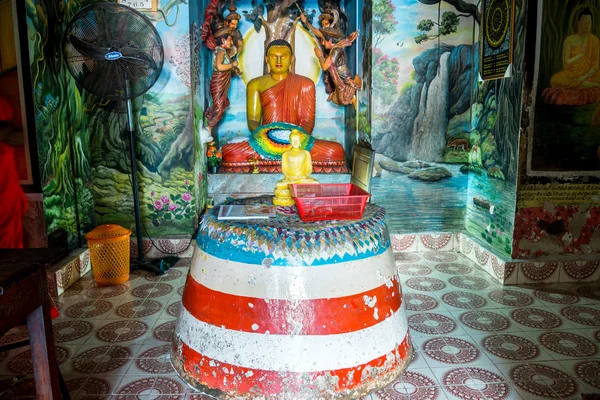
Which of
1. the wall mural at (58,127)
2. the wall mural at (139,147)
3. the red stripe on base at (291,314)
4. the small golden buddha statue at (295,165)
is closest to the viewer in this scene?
the red stripe on base at (291,314)

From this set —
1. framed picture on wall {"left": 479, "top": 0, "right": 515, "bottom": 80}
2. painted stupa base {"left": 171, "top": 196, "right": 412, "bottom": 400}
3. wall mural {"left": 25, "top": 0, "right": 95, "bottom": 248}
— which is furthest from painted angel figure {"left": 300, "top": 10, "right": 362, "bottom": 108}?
painted stupa base {"left": 171, "top": 196, "right": 412, "bottom": 400}

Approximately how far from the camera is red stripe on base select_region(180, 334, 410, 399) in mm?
2406

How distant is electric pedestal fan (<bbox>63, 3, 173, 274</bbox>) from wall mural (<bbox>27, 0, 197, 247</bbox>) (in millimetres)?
429

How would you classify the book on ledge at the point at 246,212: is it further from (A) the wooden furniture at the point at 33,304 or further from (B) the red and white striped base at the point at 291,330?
(A) the wooden furniture at the point at 33,304

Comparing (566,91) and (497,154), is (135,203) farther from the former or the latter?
(566,91)

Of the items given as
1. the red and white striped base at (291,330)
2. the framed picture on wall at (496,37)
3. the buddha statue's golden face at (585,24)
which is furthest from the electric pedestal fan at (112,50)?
the buddha statue's golden face at (585,24)

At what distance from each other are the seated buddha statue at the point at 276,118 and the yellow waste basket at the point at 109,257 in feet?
5.51

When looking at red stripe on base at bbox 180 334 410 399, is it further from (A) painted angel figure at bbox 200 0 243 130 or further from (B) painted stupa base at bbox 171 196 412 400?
(A) painted angel figure at bbox 200 0 243 130

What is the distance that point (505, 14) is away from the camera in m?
4.22

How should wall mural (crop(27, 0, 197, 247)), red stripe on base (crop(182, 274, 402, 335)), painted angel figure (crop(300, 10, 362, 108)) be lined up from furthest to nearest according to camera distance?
painted angel figure (crop(300, 10, 362, 108))
wall mural (crop(27, 0, 197, 247))
red stripe on base (crop(182, 274, 402, 335))

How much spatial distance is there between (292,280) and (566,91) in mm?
3057

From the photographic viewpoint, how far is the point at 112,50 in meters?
3.92

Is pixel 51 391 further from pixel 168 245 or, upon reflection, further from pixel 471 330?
pixel 168 245

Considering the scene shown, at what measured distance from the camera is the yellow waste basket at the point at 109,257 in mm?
4129
